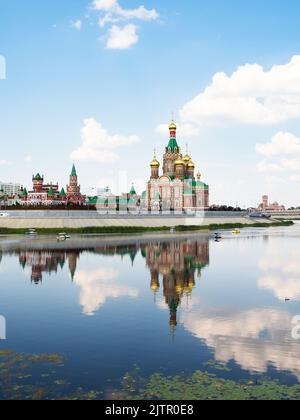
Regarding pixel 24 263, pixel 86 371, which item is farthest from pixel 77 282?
pixel 86 371

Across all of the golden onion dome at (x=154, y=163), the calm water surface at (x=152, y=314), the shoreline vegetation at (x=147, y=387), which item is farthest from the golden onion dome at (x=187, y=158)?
the shoreline vegetation at (x=147, y=387)

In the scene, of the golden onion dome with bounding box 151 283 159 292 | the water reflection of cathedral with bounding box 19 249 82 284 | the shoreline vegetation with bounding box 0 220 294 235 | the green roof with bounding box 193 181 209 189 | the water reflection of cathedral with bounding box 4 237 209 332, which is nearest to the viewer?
the water reflection of cathedral with bounding box 4 237 209 332

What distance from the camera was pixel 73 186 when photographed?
134375 mm

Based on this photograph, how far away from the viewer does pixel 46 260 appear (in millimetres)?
37688

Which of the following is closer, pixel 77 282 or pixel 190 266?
pixel 77 282

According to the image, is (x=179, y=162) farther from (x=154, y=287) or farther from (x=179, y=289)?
(x=179, y=289)

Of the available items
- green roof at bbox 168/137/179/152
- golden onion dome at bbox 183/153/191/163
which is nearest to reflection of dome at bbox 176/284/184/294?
green roof at bbox 168/137/179/152

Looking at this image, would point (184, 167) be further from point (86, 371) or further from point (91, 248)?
point (86, 371)

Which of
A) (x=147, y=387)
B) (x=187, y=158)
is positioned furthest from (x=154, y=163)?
(x=147, y=387)

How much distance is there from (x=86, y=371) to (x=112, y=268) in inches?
827

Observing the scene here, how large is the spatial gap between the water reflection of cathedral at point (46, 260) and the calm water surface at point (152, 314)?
0.09 metres

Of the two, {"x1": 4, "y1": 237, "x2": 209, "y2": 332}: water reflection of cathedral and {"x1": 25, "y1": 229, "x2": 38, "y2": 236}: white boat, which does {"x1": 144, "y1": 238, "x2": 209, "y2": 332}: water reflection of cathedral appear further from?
{"x1": 25, "y1": 229, "x2": 38, "y2": 236}: white boat

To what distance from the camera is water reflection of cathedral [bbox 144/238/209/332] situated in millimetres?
23628

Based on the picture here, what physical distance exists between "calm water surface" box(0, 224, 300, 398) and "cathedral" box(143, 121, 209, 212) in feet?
254
